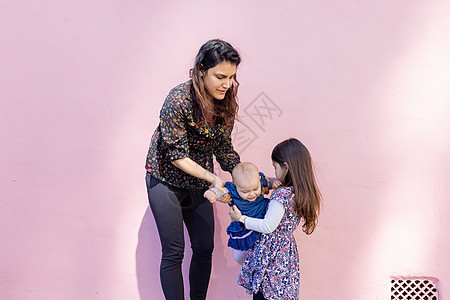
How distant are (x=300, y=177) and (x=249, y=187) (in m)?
0.22

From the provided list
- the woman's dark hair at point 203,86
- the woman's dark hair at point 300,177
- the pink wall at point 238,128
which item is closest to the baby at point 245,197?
the woman's dark hair at point 300,177

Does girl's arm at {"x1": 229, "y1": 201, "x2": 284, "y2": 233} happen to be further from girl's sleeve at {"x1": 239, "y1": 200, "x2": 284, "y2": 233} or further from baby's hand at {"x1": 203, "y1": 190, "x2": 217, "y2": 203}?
baby's hand at {"x1": 203, "y1": 190, "x2": 217, "y2": 203}

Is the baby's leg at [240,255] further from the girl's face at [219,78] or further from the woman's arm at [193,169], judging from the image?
the girl's face at [219,78]

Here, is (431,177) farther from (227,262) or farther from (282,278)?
(227,262)

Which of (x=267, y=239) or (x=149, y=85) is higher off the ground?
(x=149, y=85)

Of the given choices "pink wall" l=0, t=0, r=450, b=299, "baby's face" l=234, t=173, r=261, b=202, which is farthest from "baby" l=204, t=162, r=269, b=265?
"pink wall" l=0, t=0, r=450, b=299

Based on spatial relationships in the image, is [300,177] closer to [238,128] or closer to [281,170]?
[281,170]

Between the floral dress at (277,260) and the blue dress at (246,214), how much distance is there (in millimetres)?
39

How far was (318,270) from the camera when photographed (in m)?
2.22

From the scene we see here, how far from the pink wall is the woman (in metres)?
0.27

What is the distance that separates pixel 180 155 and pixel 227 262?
2.75 feet

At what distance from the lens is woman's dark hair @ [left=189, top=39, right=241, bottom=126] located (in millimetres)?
1645

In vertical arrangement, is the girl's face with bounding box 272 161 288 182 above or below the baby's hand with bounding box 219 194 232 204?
above

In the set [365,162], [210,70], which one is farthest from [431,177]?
[210,70]
